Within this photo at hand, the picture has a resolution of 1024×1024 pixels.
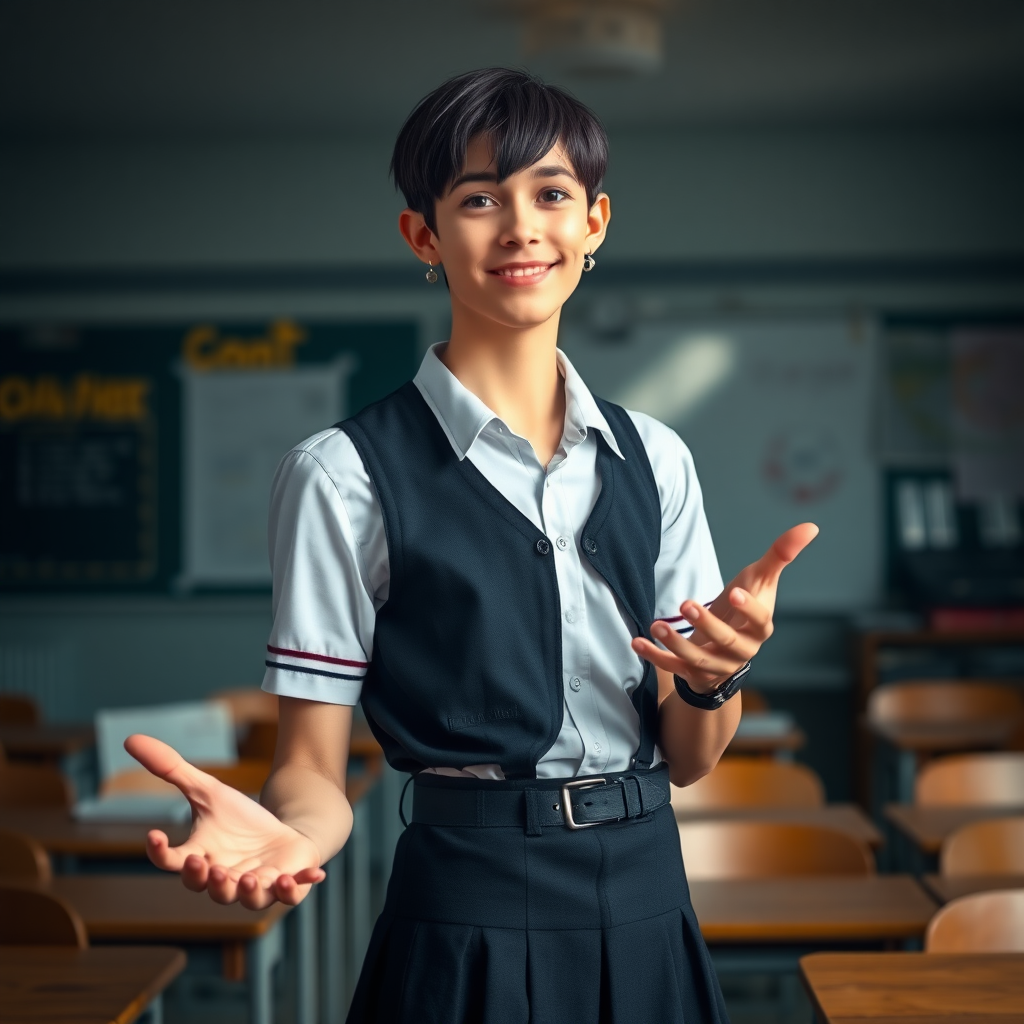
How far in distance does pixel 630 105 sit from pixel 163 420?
2388mm

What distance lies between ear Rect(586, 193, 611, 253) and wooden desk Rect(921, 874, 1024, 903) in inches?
56.6

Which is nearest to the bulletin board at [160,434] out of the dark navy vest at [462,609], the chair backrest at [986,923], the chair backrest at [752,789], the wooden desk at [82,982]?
the chair backrest at [752,789]

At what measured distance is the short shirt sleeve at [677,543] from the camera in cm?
118

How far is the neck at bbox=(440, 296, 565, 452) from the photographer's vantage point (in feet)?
3.74

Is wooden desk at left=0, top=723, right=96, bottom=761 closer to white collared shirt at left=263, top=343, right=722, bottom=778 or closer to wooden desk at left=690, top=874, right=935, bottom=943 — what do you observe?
wooden desk at left=690, top=874, right=935, bottom=943

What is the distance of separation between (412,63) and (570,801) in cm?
415

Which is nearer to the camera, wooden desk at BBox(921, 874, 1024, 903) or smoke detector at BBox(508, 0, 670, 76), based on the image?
wooden desk at BBox(921, 874, 1024, 903)

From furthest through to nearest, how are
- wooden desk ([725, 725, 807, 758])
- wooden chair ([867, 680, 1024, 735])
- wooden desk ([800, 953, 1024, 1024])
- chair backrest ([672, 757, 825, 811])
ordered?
1. wooden chair ([867, 680, 1024, 735])
2. wooden desk ([725, 725, 807, 758])
3. chair backrest ([672, 757, 825, 811])
4. wooden desk ([800, 953, 1024, 1024])

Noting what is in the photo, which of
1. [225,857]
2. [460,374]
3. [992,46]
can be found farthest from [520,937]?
[992,46]

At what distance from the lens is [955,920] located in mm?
1879

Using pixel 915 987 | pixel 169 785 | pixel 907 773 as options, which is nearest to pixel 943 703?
pixel 907 773

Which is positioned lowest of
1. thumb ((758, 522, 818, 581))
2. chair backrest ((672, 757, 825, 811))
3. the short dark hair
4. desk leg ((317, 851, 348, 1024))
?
desk leg ((317, 851, 348, 1024))

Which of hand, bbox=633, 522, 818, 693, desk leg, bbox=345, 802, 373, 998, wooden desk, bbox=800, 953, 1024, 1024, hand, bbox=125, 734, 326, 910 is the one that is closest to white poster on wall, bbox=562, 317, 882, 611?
desk leg, bbox=345, 802, 373, 998

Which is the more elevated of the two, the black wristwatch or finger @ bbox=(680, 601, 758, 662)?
finger @ bbox=(680, 601, 758, 662)
